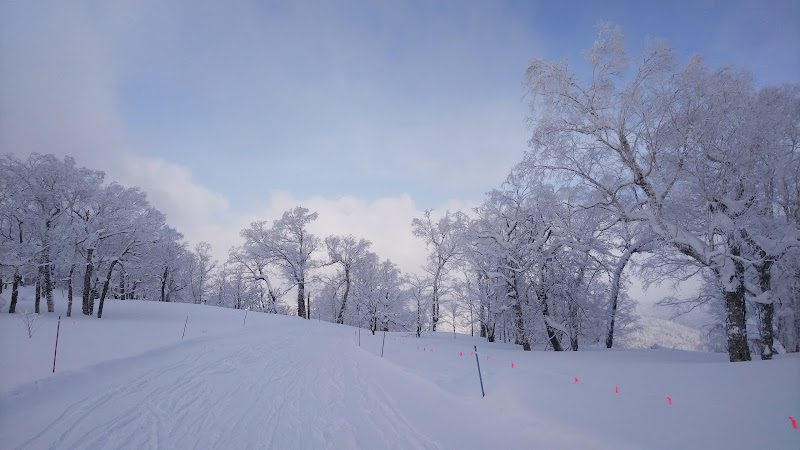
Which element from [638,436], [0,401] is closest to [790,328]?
[638,436]

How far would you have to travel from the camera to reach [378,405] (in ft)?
25.7

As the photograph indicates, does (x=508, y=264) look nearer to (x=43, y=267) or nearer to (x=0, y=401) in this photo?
(x=0, y=401)

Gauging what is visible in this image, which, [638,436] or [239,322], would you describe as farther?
[239,322]

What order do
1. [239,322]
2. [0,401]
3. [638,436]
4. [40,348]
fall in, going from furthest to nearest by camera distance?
[239,322]
[40,348]
[0,401]
[638,436]

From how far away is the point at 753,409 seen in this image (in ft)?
17.9

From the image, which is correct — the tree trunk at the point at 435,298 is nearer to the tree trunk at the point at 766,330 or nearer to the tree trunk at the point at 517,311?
the tree trunk at the point at 517,311

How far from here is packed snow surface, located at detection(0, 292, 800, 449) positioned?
17.4 feet

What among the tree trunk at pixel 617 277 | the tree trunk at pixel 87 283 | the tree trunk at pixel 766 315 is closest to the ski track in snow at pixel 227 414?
the tree trunk at pixel 766 315

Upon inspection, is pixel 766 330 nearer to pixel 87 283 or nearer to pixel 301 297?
pixel 87 283

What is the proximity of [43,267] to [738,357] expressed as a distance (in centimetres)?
3647

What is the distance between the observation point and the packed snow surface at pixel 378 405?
17.4 ft

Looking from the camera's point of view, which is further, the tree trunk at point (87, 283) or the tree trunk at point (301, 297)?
the tree trunk at point (301, 297)

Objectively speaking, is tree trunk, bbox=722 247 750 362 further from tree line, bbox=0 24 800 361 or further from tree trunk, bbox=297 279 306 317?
tree trunk, bbox=297 279 306 317

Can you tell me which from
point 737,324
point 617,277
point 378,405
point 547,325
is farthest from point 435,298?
point 378,405
